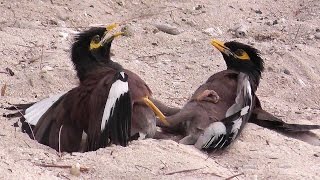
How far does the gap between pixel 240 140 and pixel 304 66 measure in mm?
1639

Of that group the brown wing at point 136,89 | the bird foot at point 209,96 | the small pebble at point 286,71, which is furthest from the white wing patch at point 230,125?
the small pebble at point 286,71

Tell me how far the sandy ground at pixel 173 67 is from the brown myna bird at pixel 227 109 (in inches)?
4.2

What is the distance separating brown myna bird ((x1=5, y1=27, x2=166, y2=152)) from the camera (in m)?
4.17

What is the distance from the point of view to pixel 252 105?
184 inches

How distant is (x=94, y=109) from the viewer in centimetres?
430

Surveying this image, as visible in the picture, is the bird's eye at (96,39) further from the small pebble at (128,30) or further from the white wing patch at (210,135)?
the small pebble at (128,30)

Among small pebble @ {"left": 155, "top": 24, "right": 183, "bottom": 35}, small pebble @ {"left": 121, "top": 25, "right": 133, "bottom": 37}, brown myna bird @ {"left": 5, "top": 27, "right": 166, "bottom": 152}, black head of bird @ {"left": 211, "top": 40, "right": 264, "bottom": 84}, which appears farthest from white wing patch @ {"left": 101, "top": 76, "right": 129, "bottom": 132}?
small pebble @ {"left": 155, "top": 24, "right": 183, "bottom": 35}

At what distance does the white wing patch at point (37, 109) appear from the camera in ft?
15.1

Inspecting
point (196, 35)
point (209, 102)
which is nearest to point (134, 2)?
point (196, 35)

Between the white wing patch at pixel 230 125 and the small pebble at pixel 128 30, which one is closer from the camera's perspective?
the white wing patch at pixel 230 125

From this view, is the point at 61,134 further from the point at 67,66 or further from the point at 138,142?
the point at 67,66

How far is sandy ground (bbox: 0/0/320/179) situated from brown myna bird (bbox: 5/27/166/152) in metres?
0.15

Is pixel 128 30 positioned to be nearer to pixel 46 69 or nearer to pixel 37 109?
pixel 46 69

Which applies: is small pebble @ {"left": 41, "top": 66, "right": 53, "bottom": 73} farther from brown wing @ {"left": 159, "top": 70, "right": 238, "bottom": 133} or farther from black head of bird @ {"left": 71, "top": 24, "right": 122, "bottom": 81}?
brown wing @ {"left": 159, "top": 70, "right": 238, "bottom": 133}
